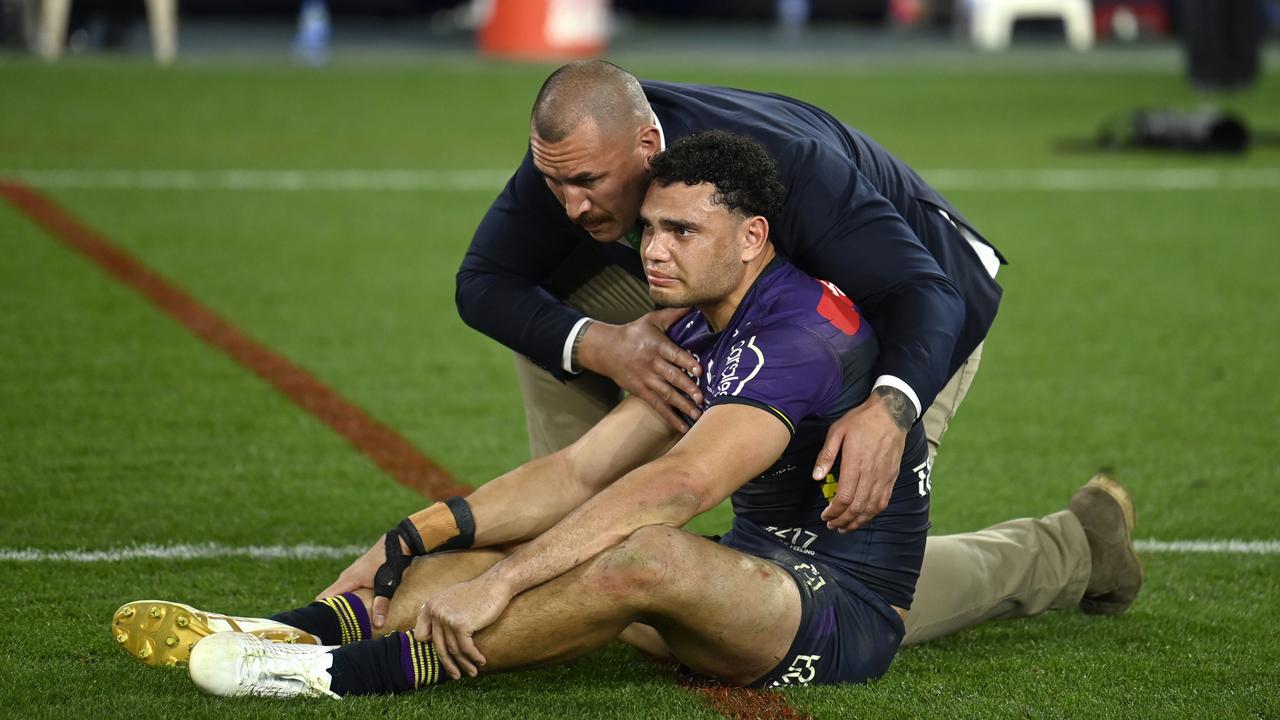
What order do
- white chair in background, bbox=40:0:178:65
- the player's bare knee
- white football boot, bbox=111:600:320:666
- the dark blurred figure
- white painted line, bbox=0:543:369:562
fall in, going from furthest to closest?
white chair in background, bbox=40:0:178:65 < the dark blurred figure < white painted line, bbox=0:543:369:562 < white football boot, bbox=111:600:320:666 < the player's bare knee

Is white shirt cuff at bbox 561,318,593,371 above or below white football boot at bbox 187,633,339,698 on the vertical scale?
above

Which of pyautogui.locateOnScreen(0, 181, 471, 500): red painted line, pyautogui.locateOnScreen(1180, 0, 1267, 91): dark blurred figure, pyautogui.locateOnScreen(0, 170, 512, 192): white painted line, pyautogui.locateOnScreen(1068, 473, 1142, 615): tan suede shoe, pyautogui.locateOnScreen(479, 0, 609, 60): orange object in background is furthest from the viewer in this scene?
pyautogui.locateOnScreen(479, 0, 609, 60): orange object in background

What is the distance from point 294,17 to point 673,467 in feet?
68.6

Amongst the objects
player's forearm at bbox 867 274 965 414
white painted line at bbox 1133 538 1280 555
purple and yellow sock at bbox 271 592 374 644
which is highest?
player's forearm at bbox 867 274 965 414

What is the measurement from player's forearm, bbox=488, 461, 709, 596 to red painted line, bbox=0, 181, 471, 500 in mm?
1975

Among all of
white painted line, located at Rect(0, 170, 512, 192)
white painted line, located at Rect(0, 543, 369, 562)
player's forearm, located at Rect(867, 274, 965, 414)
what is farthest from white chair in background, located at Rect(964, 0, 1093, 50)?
player's forearm, located at Rect(867, 274, 965, 414)

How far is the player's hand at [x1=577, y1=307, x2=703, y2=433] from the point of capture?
3.70 metres

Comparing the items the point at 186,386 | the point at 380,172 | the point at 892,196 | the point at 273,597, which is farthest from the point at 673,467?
the point at 380,172

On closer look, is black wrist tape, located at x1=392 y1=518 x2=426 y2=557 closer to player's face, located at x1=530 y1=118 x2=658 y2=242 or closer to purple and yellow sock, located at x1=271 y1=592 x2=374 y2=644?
purple and yellow sock, located at x1=271 y1=592 x2=374 y2=644

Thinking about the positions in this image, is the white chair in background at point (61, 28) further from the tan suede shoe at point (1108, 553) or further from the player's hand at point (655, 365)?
the tan suede shoe at point (1108, 553)

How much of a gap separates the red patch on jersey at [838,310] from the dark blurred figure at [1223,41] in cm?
1157

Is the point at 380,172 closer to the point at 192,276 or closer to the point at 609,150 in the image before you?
the point at 192,276

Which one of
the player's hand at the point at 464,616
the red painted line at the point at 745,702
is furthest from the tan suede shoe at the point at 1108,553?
the player's hand at the point at 464,616

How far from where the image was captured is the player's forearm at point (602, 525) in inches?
126
